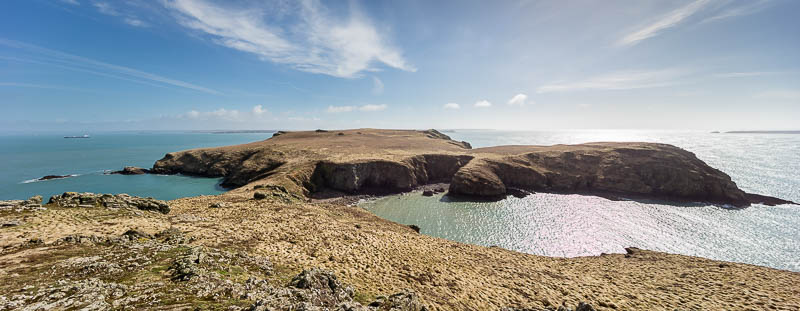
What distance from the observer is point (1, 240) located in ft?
36.9

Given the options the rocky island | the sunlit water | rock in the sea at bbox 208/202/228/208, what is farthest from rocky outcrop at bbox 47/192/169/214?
the sunlit water

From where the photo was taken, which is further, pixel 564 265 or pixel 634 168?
pixel 634 168

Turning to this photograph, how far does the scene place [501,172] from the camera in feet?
182

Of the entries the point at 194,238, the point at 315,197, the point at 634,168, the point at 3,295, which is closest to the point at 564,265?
the point at 194,238

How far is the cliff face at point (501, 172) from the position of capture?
1895 inches

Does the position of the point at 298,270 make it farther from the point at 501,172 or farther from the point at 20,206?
the point at 501,172

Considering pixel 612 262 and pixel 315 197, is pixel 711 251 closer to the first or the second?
pixel 612 262

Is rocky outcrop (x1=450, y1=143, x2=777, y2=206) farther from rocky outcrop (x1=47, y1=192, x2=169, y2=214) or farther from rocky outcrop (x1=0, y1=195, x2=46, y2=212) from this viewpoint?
rocky outcrop (x1=0, y1=195, x2=46, y2=212)

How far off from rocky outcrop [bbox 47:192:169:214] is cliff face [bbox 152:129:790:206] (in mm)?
21050

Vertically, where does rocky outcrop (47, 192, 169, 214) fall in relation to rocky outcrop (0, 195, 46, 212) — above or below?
below

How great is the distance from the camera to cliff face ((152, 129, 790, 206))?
158 feet

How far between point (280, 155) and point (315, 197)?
2129 cm

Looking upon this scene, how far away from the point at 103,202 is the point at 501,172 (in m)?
56.7

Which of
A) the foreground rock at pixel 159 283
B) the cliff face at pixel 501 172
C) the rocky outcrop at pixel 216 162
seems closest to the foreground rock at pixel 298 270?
the foreground rock at pixel 159 283
